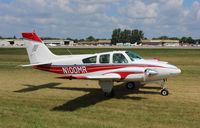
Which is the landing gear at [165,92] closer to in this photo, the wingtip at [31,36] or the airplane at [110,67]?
the airplane at [110,67]

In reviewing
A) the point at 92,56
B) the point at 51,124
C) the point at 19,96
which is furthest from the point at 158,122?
the point at 19,96

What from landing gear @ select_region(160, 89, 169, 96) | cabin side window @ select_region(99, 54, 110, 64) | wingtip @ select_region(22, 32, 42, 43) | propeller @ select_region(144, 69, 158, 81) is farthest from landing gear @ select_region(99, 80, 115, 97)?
wingtip @ select_region(22, 32, 42, 43)

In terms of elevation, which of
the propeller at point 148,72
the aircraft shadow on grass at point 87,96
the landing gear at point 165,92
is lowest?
the aircraft shadow on grass at point 87,96

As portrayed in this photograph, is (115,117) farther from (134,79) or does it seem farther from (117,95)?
(117,95)

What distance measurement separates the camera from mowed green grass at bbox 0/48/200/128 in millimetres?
10109

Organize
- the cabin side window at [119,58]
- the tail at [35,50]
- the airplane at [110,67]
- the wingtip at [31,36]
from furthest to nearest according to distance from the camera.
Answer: the wingtip at [31,36], the tail at [35,50], the cabin side window at [119,58], the airplane at [110,67]

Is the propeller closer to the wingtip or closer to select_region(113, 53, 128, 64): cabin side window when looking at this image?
select_region(113, 53, 128, 64): cabin side window

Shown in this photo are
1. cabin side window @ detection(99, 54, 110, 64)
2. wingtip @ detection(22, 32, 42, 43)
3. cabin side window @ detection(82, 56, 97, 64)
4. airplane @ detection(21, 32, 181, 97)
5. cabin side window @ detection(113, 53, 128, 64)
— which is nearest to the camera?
airplane @ detection(21, 32, 181, 97)

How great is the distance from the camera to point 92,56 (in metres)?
15.1

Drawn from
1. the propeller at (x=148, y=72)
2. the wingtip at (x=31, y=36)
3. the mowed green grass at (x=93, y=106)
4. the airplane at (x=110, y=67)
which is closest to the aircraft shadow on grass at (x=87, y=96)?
the mowed green grass at (x=93, y=106)

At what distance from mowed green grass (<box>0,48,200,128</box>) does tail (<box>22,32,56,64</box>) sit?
147 centimetres

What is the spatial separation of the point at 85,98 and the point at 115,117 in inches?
150

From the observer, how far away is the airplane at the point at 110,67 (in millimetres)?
13719

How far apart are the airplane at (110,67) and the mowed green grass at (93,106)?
79 cm
